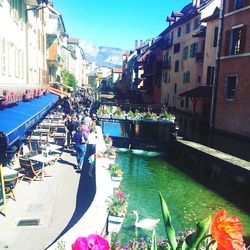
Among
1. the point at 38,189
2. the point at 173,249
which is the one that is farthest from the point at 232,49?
the point at 173,249

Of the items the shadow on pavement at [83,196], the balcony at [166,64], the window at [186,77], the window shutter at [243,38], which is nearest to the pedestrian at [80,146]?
the shadow on pavement at [83,196]

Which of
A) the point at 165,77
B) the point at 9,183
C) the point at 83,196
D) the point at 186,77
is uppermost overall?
the point at 165,77

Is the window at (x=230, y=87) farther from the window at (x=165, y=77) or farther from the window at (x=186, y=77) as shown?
the window at (x=165, y=77)

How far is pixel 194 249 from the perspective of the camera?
2445 mm

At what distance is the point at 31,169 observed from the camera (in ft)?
31.4

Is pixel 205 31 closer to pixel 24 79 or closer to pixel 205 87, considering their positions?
pixel 205 87

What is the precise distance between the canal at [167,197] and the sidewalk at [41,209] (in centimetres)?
180

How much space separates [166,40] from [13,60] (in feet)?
120

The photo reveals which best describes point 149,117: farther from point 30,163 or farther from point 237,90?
point 30,163

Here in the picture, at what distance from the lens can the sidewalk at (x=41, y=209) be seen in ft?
20.1

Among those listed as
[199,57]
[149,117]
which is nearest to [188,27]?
[199,57]

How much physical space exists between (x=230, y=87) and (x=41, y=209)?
19162mm

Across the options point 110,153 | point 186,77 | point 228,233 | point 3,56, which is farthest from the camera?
point 186,77

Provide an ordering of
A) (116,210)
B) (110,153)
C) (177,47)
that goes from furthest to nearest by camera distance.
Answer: (177,47), (110,153), (116,210)
